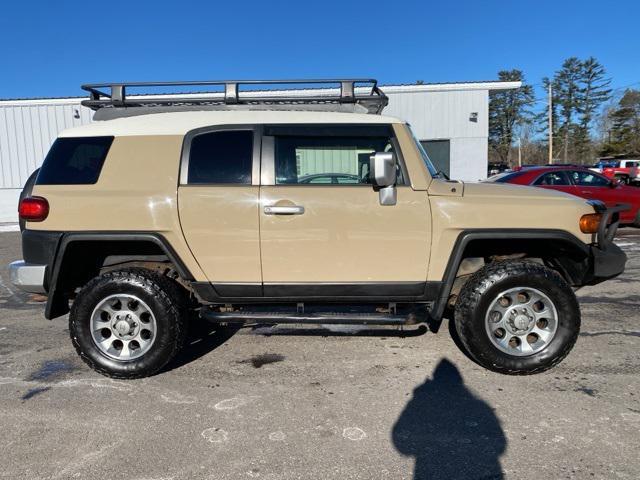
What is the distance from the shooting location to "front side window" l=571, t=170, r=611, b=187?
998cm

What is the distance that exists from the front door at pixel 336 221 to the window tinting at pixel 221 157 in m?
0.17

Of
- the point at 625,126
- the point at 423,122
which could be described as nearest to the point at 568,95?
the point at 625,126

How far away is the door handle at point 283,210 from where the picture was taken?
3432mm

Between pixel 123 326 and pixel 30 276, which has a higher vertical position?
pixel 30 276

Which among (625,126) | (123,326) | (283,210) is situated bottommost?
(123,326)

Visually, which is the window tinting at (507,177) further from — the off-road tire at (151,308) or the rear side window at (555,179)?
the off-road tire at (151,308)

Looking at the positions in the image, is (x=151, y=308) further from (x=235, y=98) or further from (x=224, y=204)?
(x=235, y=98)

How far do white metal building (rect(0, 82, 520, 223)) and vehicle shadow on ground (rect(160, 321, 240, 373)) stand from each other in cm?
1287

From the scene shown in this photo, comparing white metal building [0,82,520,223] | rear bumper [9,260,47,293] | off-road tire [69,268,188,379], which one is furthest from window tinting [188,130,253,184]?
white metal building [0,82,520,223]

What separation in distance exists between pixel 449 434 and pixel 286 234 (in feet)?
5.93

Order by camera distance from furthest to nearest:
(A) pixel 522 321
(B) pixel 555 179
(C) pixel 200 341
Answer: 1. (B) pixel 555 179
2. (C) pixel 200 341
3. (A) pixel 522 321

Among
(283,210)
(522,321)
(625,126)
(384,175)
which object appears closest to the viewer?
(384,175)

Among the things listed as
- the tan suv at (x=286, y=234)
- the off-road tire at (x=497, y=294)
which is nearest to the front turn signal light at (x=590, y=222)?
the tan suv at (x=286, y=234)

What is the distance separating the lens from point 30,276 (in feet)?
11.6
